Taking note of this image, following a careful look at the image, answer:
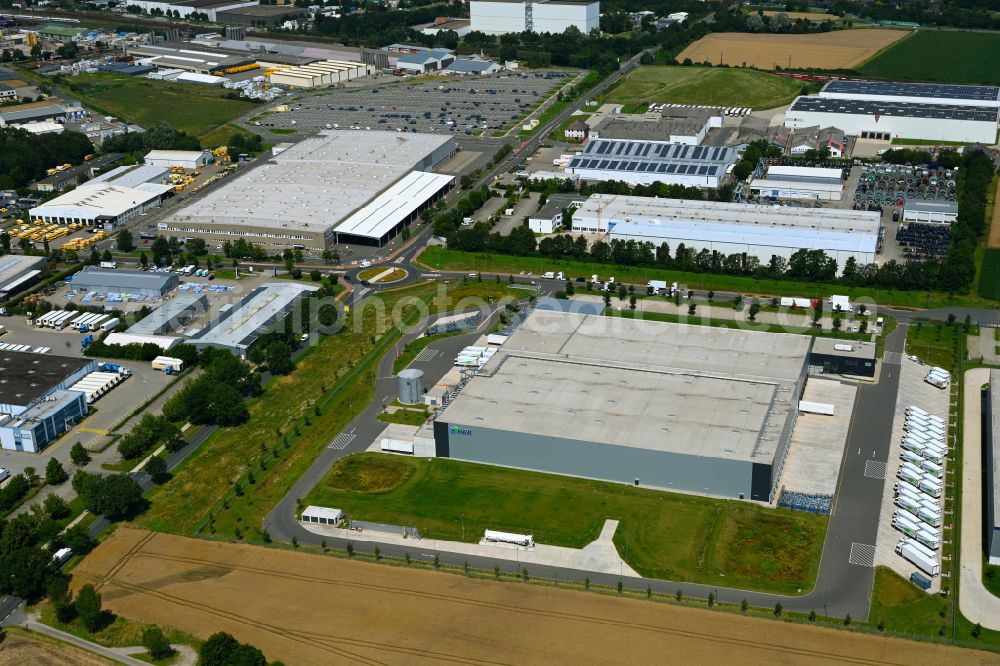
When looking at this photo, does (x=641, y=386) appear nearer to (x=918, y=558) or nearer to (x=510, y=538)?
(x=510, y=538)

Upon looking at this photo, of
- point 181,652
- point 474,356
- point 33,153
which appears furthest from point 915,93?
point 181,652

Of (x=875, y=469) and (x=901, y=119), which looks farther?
(x=901, y=119)

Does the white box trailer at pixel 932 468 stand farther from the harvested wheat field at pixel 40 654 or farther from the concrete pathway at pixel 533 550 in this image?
→ the harvested wheat field at pixel 40 654

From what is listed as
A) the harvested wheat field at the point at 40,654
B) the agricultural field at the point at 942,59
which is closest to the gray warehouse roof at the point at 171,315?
the harvested wheat field at the point at 40,654

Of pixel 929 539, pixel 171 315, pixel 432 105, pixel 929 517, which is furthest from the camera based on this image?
pixel 432 105

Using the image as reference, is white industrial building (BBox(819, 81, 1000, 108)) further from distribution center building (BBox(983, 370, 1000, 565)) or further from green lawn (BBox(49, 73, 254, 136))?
green lawn (BBox(49, 73, 254, 136))

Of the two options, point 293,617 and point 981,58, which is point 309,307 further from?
point 981,58

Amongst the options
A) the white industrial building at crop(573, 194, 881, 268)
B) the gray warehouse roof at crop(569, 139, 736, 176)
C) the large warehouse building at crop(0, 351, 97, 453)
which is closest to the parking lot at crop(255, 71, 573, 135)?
the gray warehouse roof at crop(569, 139, 736, 176)
